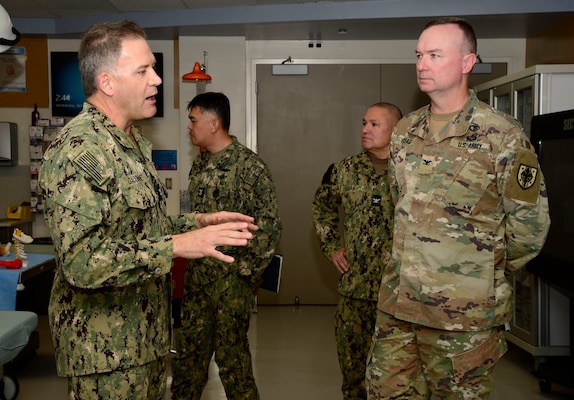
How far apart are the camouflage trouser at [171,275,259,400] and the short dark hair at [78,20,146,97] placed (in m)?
1.64

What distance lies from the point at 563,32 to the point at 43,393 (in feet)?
16.7

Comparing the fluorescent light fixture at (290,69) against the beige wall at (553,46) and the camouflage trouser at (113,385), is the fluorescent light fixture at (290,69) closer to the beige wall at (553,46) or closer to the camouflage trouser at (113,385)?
the beige wall at (553,46)

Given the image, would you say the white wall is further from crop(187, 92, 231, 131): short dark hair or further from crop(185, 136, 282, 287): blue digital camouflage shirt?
crop(185, 136, 282, 287): blue digital camouflage shirt

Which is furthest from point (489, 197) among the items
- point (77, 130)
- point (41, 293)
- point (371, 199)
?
point (41, 293)

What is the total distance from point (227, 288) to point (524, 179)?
5.45 ft

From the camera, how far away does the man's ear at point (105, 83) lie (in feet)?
6.40

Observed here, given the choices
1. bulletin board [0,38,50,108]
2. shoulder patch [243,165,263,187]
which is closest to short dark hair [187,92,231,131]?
shoulder patch [243,165,263,187]

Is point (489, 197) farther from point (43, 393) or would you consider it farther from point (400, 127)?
point (43, 393)

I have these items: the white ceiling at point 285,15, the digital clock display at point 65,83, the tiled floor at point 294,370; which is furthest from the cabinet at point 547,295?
the digital clock display at point 65,83

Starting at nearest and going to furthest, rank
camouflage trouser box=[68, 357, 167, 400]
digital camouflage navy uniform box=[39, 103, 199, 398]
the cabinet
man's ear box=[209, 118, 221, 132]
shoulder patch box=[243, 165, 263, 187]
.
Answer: digital camouflage navy uniform box=[39, 103, 199, 398]
camouflage trouser box=[68, 357, 167, 400]
shoulder patch box=[243, 165, 263, 187]
man's ear box=[209, 118, 221, 132]
the cabinet

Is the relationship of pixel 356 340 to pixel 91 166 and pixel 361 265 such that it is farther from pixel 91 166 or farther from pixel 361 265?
pixel 91 166

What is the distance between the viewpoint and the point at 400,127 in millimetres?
2602

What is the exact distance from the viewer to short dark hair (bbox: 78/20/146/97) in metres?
1.94

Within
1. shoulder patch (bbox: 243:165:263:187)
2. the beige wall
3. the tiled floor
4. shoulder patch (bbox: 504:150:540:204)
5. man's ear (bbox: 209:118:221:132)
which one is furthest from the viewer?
the beige wall
